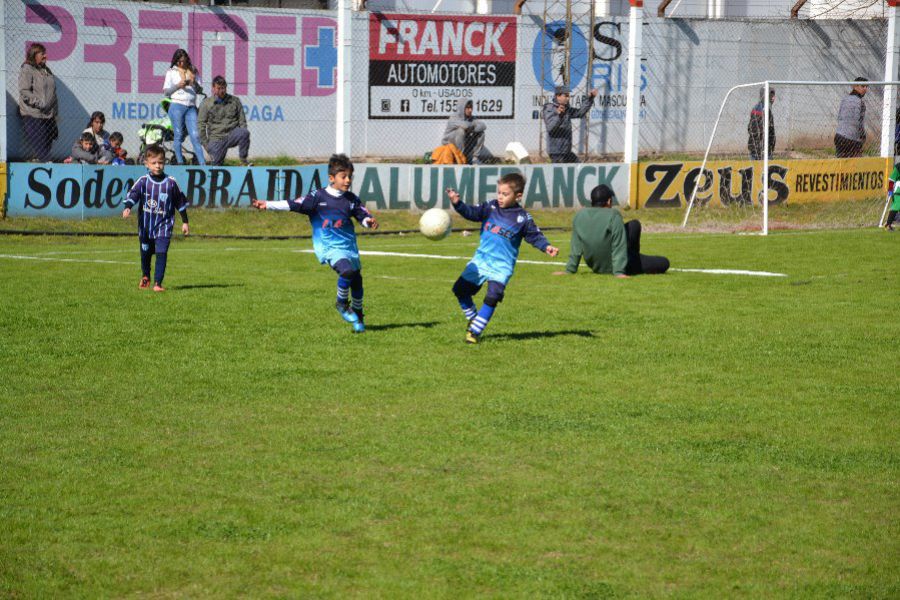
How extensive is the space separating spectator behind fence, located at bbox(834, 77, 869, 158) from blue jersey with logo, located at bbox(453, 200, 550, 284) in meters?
18.3

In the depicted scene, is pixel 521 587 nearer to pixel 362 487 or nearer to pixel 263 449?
pixel 362 487

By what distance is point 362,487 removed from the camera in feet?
22.4

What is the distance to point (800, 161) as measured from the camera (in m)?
27.1

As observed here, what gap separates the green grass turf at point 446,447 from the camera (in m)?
5.68

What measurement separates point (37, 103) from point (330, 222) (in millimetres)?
12152

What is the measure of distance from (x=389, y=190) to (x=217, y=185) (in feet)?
10.6

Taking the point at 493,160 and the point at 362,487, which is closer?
the point at 362,487

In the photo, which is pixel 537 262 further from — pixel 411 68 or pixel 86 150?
pixel 411 68

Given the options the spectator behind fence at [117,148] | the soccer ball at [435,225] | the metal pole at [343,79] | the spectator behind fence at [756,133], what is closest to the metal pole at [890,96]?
the spectator behind fence at [756,133]

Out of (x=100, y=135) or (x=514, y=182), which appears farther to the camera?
(x=100, y=135)

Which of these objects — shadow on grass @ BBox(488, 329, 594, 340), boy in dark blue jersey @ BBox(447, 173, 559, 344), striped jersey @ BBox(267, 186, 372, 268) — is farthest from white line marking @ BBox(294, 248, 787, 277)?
striped jersey @ BBox(267, 186, 372, 268)

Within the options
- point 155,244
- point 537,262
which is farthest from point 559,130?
point 155,244

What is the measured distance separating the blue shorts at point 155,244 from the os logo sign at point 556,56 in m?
14.8

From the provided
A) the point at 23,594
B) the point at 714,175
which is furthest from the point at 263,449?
the point at 714,175
